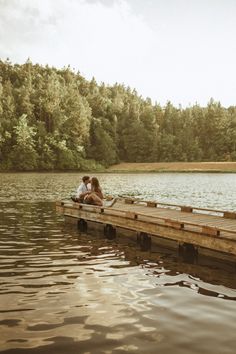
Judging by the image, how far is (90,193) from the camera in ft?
64.2

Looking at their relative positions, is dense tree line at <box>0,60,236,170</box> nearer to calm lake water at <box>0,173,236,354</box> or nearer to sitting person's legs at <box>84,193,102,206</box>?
sitting person's legs at <box>84,193,102,206</box>

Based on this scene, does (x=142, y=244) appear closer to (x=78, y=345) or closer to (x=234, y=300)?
(x=234, y=300)

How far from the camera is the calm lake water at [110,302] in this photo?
22.6 ft

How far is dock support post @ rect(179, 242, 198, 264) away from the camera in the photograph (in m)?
12.9

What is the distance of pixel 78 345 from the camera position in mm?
6777

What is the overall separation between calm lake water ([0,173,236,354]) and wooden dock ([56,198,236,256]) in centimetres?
77

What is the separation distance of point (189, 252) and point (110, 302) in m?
4.95

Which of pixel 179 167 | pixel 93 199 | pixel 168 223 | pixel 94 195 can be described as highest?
pixel 179 167

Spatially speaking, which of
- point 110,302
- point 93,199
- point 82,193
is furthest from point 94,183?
point 110,302

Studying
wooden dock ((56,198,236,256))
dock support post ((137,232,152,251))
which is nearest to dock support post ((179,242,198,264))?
wooden dock ((56,198,236,256))

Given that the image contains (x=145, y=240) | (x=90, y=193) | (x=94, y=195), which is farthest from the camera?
(x=90, y=193)

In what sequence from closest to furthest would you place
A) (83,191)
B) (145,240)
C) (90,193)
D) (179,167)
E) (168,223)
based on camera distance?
(168,223)
(145,240)
(90,193)
(83,191)
(179,167)

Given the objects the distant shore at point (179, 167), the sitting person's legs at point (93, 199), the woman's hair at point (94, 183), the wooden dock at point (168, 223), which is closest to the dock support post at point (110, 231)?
the wooden dock at point (168, 223)

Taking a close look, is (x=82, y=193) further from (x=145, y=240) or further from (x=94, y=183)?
(x=145, y=240)
